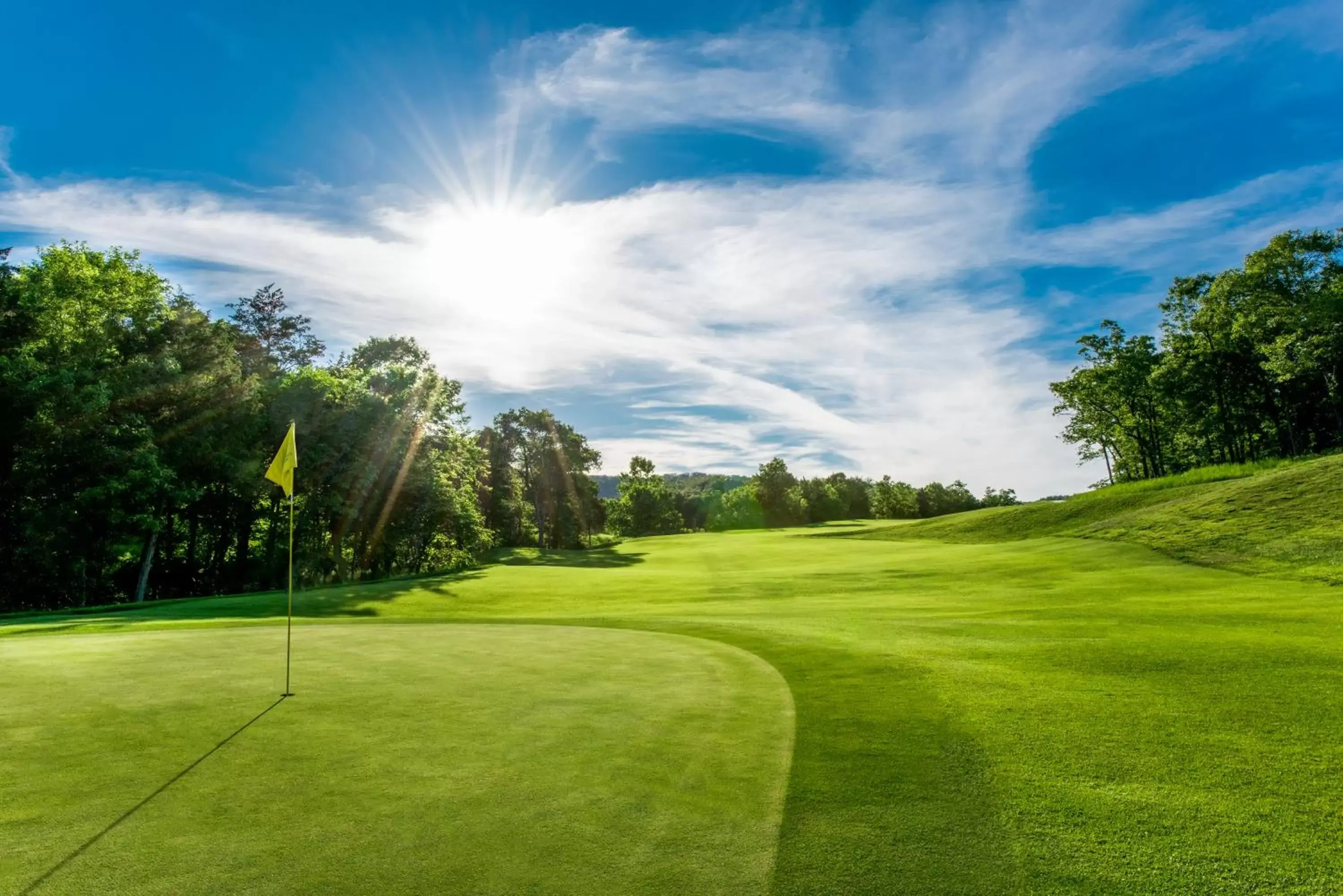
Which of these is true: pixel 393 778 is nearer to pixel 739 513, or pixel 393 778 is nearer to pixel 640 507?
pixel 640 507

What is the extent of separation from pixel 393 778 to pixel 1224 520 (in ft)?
103

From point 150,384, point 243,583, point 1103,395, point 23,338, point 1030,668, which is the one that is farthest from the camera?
point 1103,395

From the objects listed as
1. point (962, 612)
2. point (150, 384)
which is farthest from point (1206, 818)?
point (150, 384)

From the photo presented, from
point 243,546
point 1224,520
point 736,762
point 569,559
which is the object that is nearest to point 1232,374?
point 1224,520

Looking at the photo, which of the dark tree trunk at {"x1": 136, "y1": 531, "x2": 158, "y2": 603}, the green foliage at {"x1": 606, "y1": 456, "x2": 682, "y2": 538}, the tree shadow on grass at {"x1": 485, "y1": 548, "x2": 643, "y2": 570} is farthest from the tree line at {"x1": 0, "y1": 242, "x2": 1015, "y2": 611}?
the green foliage at {"x1": 606, "y1": 456, "x2": 682, "y2": 538}

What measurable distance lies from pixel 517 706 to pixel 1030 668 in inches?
254

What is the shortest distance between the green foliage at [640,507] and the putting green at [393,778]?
9246cm

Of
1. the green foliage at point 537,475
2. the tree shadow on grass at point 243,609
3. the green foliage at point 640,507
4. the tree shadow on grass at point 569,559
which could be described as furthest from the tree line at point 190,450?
the green foliage at point 640,507

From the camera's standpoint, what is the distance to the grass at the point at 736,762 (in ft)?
12.1

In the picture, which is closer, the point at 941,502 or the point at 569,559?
the point at 569,559

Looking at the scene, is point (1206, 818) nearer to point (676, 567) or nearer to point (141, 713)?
point (141, 713)

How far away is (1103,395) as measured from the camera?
2331 inches

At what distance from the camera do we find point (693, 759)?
17.5 feet

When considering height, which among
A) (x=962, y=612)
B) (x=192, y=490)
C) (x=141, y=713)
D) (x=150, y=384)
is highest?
(x=150, y=384)
